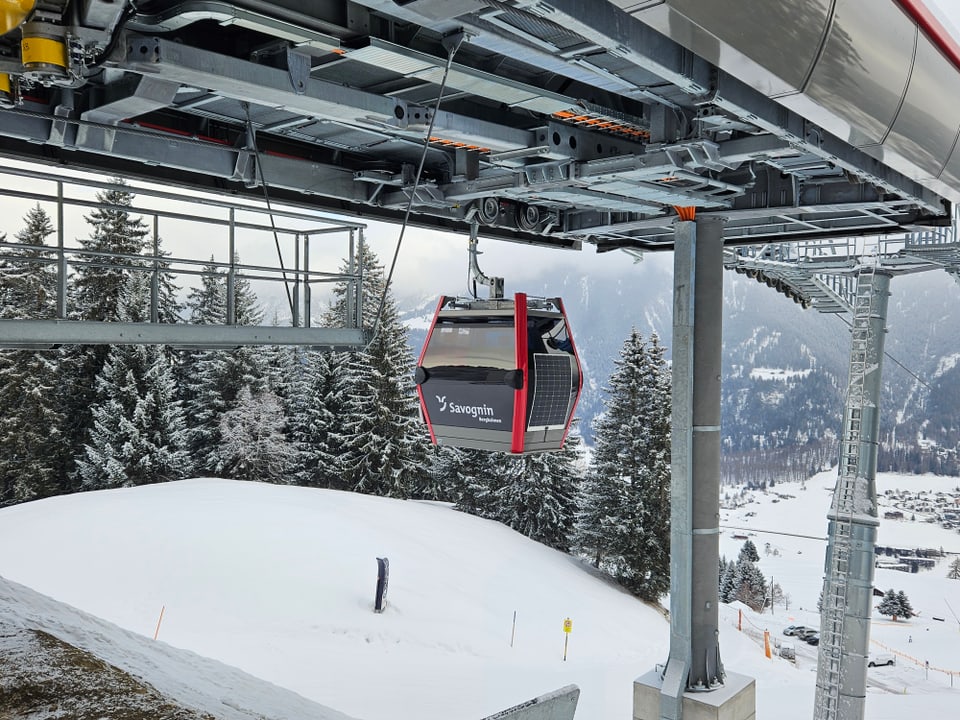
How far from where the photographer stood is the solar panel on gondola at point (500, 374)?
8234mm

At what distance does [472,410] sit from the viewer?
854cm

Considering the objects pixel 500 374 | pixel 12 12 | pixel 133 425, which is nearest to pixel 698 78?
pixel 500 374

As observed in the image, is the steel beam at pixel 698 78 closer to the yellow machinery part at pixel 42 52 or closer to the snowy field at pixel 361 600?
the yellow machinery part at pixel 42 52

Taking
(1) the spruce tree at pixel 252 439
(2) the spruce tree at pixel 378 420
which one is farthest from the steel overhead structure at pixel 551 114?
(1) the spruce tree at pixel 252 439

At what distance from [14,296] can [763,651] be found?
29812 millimetres

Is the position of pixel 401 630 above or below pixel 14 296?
below

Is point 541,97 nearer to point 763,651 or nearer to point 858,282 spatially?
point 858,282

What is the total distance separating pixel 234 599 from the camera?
19.5 metres

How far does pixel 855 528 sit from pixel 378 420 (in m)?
25.4

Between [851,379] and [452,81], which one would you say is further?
[851,379]

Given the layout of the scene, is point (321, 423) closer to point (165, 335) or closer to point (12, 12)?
point (165, 335)

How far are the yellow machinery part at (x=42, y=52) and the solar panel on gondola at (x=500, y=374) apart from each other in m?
4.83

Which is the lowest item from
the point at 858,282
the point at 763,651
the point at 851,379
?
the point at 763,651

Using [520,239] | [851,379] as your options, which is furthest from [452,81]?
[851,379]
